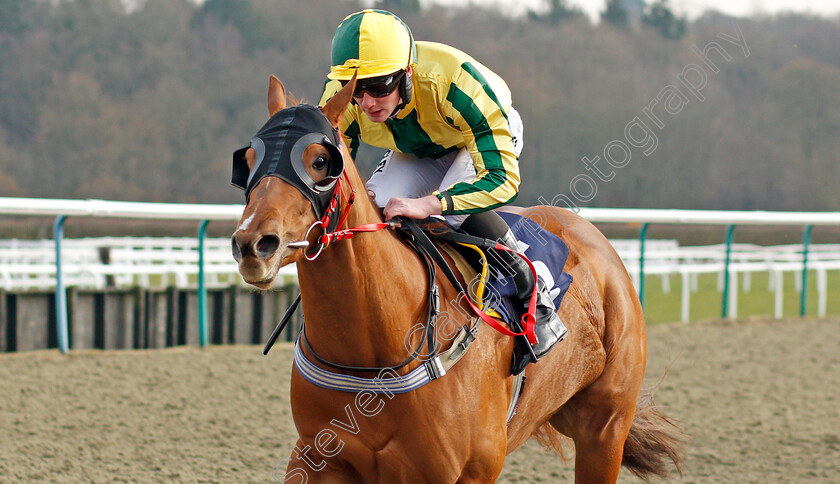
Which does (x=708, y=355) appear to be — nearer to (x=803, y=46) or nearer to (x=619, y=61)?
(x=619, y=61)

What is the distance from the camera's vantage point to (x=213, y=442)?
4.36m

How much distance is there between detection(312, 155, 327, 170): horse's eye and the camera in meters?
1.95

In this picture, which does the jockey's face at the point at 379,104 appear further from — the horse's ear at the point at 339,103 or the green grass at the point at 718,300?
the green grass at the point at 718,300

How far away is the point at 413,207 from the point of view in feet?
7.74

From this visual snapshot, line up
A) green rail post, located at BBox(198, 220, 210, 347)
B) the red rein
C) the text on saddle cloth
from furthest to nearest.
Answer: green rail post, located at BBox(198, 220, 210, 347), the text on saddle cloth, the red rein

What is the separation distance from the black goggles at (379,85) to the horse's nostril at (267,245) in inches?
25.8

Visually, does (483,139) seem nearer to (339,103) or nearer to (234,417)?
(339,103)

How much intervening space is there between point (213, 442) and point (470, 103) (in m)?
2.62

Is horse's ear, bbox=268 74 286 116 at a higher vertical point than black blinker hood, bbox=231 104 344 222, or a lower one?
higher

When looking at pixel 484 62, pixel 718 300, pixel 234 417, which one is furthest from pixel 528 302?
pixel 484 62

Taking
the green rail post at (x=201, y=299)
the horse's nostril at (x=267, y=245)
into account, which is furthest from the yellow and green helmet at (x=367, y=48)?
the green rail post at (x=201, y=299)

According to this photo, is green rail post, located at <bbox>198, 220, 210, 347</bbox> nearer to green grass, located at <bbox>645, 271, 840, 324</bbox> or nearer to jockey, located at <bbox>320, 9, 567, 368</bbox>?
jockey, located at <bbox>320, 9, 567, 368</bbox>

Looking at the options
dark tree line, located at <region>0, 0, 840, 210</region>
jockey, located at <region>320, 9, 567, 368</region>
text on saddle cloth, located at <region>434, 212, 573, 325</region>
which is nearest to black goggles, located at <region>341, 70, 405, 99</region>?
jockey, located at <region>320, 9, 567, 368</region>

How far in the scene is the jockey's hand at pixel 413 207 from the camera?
7.64 feet
